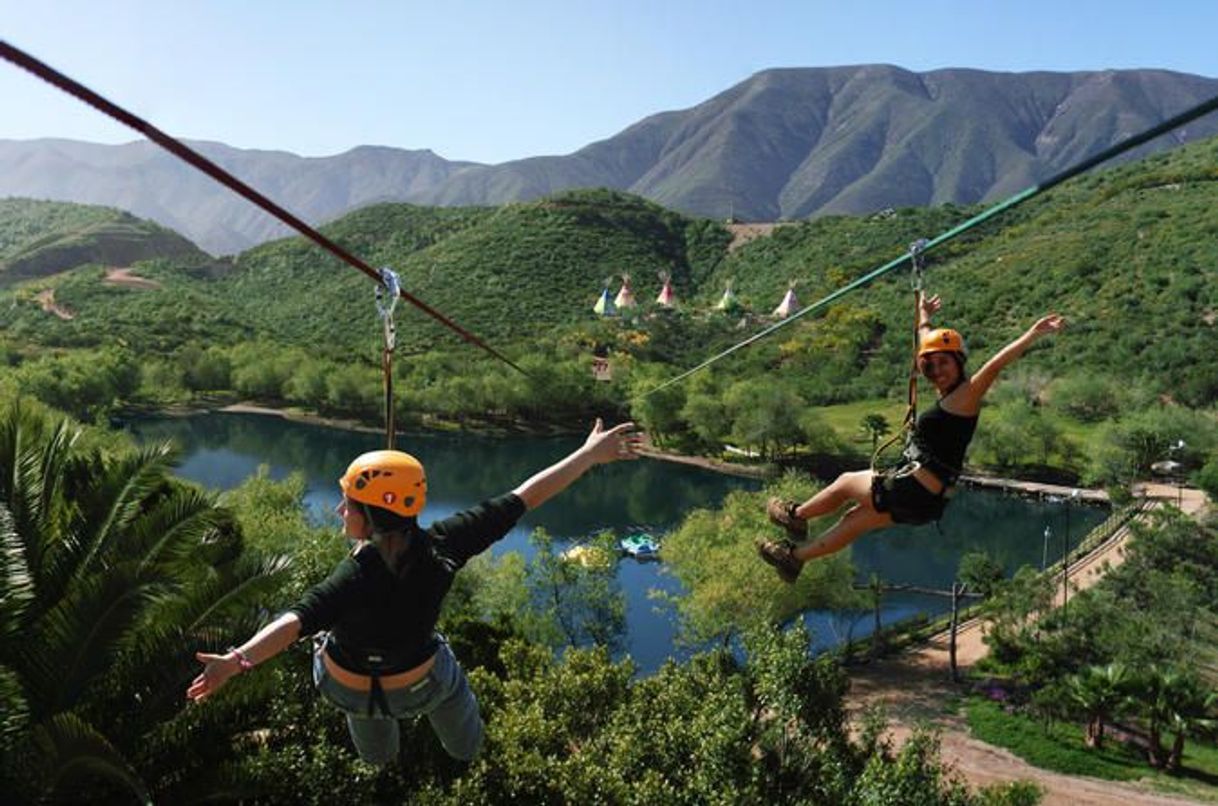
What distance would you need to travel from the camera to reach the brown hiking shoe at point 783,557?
5.46 meters

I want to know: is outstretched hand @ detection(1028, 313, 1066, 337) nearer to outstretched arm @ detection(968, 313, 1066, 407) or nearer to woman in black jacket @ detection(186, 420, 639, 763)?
outstretched arm @ detection(968, 313, 1066, 407)

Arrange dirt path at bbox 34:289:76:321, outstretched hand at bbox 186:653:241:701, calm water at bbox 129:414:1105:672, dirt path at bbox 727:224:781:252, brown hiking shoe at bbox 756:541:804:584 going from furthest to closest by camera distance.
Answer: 1. dirt path at bbox 727:224:781:252
2. dirt path at bbox 34:289:76:321
3. calm water at bbox 129:414:1105:672
4. brown hiking shoe at bbox 756:541:804:584
5. outstretched hand at bbox 186:653:241:701

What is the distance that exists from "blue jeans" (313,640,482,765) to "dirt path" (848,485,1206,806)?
1136 centimetres

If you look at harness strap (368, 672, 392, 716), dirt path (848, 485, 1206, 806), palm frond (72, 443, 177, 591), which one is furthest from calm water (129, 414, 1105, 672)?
harness strap (368, 672, 392, 716)

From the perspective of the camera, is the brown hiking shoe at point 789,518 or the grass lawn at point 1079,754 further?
the grass lawn at point 1079,754

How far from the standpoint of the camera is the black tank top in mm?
4457

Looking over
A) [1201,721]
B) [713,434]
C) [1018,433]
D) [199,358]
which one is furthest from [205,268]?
[1201,721]

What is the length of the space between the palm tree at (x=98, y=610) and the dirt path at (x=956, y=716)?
10618mm

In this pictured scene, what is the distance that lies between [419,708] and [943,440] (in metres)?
2.81

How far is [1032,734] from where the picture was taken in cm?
2186

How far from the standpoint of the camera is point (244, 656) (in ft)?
9.32

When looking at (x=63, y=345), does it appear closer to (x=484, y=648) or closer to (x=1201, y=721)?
(x=484, y=648)

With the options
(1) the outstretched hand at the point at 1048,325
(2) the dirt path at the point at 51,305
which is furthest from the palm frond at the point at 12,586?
(2) the dirt path at the point at 51,305

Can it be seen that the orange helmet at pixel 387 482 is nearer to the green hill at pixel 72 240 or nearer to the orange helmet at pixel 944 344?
the orange helmet at pixel 944 344
